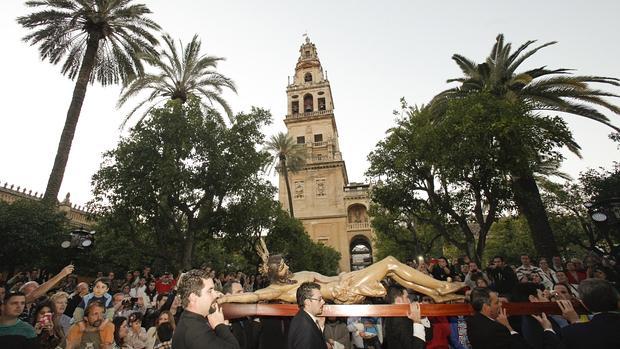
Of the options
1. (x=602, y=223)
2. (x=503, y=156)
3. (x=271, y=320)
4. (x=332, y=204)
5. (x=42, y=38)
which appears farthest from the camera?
(x=332, y=204)

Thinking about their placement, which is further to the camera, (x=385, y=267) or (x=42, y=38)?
(x=42, y=38)

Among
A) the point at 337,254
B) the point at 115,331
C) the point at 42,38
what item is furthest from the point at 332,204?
the point at 115,331

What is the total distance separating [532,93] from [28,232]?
21.7m

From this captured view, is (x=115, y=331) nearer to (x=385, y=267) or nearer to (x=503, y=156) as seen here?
(x=385, y=267)

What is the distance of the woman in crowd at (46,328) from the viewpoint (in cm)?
482

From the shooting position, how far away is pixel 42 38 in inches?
613

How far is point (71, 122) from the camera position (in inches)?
588

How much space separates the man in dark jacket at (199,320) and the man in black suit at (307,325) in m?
0.71

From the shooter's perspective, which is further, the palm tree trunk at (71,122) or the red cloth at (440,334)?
the palm tree trunk at (71,122)

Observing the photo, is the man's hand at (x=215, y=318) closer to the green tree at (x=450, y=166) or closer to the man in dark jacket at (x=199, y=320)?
the man in dark jacket at (x=199, y=320)

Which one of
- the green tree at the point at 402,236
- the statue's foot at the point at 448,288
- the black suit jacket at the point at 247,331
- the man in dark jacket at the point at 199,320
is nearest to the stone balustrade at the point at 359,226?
the green tree at the point at 402,236

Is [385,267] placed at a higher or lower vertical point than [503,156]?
lower

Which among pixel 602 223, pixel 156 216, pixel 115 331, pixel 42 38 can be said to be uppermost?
pixel 42 38

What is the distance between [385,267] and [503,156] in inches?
421
